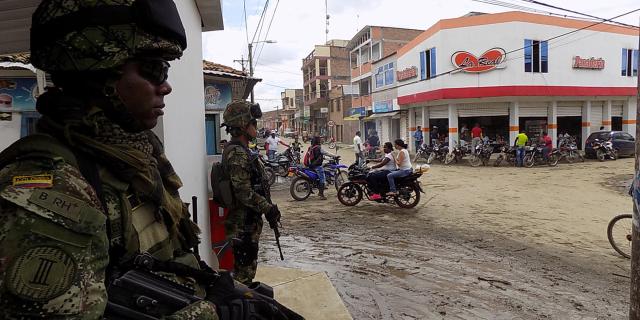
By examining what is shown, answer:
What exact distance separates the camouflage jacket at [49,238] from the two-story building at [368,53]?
95.9 ft

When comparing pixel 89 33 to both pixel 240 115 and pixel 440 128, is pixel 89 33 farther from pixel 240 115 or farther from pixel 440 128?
pixel 440 128

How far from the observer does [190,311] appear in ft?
3.19

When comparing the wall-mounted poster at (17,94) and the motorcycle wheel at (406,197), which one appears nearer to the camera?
the wall-mounted poster at (17,94)

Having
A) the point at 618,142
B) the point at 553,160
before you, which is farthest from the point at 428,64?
the point at 618,142

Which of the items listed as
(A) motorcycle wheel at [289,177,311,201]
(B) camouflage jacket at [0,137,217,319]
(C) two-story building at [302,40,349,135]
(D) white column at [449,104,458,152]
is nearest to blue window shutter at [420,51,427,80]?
(D) white column at [449,104,458,152]

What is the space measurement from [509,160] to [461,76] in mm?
4905

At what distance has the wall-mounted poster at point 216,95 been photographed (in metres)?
11.2

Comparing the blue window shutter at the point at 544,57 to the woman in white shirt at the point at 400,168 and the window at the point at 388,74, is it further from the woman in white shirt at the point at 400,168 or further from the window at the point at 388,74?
the woman in white shirt at the point at 400,168

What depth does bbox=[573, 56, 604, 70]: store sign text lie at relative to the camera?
65.5 feet

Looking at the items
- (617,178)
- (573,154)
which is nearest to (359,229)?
(617,178)

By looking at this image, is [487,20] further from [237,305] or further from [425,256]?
[237,305]

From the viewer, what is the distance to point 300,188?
9664 millimetres

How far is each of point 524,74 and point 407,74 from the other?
6.26 m

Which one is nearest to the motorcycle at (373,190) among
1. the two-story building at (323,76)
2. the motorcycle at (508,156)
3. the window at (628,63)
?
the motorcycle at (508,156)
